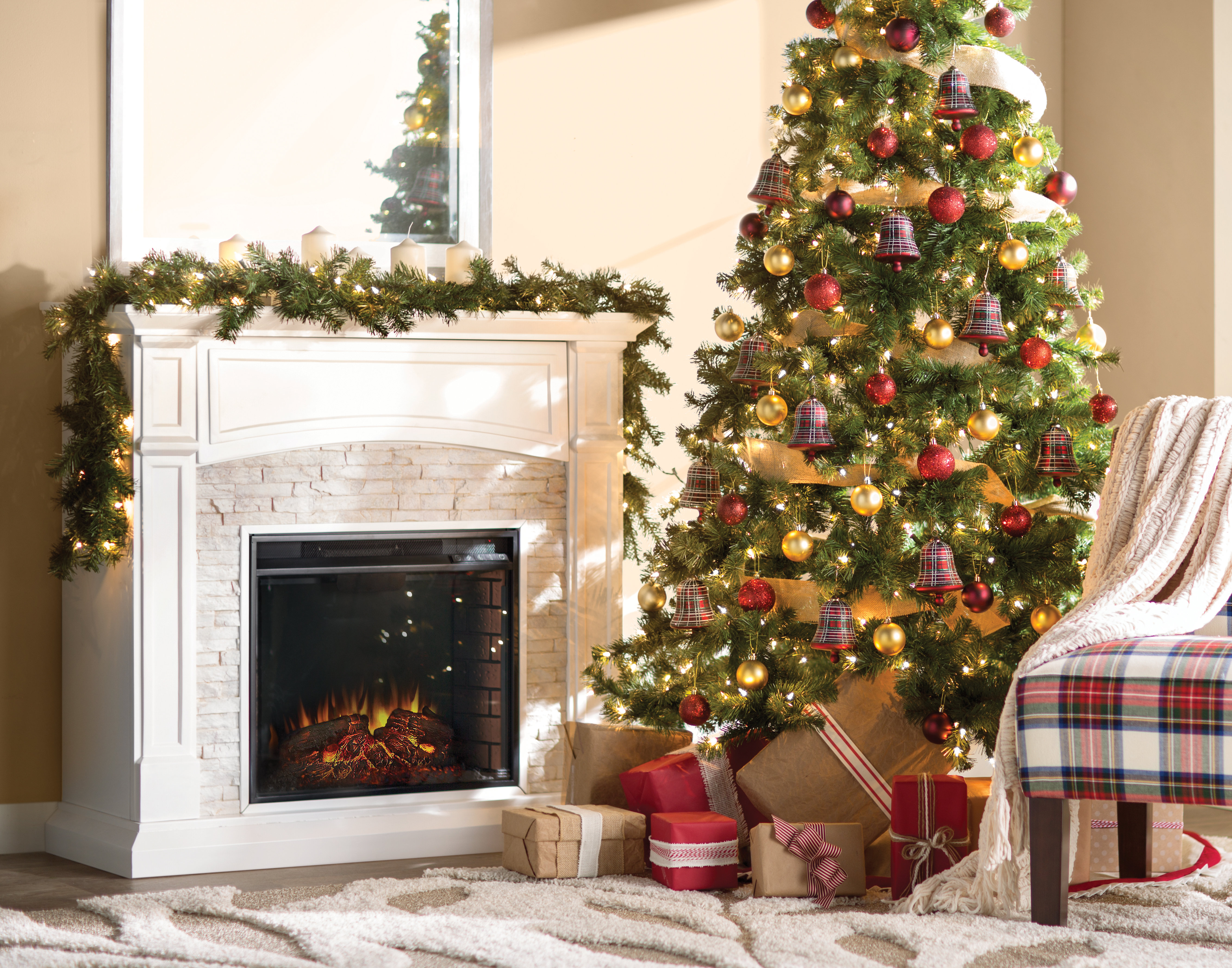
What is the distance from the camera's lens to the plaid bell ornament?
282 cm

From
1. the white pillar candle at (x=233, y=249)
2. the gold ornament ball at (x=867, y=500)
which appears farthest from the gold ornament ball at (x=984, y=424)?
the white pillar candle at (x=233, y=249)

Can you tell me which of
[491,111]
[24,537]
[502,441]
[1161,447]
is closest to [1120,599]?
[1161,447]

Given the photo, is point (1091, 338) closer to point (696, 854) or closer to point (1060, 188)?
point (1060, 188)

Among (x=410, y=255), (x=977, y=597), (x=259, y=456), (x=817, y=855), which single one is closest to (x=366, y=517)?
(x=259, y=456)

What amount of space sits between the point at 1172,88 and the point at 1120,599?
2425 mm

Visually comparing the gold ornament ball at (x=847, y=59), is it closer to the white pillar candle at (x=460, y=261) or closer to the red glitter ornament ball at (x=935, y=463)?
the red glitter ornament ball at (x=935, y=463)

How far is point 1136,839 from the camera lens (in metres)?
2.82

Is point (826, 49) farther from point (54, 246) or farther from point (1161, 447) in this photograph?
point (54, 246)

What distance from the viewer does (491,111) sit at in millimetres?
3863

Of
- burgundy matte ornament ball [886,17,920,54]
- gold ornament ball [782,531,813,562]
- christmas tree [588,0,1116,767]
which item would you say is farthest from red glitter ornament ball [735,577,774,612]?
burgundy matte ornament ball [886,17,920,54]

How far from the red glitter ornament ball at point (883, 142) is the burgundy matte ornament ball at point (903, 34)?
19 cm

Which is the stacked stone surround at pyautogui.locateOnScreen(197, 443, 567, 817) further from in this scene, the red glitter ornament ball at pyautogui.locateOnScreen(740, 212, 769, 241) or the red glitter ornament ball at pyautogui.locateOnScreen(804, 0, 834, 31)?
the red glitter ornament ball at pyautogui.locateOnScreen(804, 0, 834, 31)

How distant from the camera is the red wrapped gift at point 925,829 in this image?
8.84ft

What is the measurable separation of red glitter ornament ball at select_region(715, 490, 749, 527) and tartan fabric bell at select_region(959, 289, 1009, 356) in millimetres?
637
